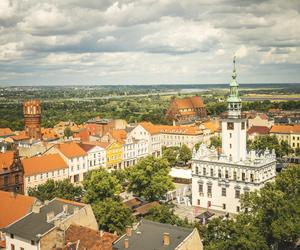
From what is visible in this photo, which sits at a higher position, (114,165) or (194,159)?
(194,159)

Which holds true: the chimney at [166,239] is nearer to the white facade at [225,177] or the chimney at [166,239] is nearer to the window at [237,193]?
the white facade at [225,177]

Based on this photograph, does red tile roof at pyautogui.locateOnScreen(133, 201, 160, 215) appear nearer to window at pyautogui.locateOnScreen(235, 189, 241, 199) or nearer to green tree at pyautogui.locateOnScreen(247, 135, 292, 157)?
window at pyautogui.locateOnScreen(235, 189, 241, 199)

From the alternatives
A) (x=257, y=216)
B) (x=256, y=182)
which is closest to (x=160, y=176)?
(x=256, y=182)

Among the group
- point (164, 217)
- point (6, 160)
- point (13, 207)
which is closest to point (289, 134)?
point (6, 160)

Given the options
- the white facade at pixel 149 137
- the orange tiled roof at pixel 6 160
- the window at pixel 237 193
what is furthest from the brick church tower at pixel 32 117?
the window at pixel 237 193

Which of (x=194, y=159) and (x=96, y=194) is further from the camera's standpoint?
(x=194, y=159)

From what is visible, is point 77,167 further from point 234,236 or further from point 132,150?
point 234,236

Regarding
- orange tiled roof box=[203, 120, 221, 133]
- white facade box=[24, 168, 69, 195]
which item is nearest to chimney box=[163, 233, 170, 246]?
white facade box=[24, 168, 69, 195]

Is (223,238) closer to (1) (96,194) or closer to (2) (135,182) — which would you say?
(1) (96,194)
